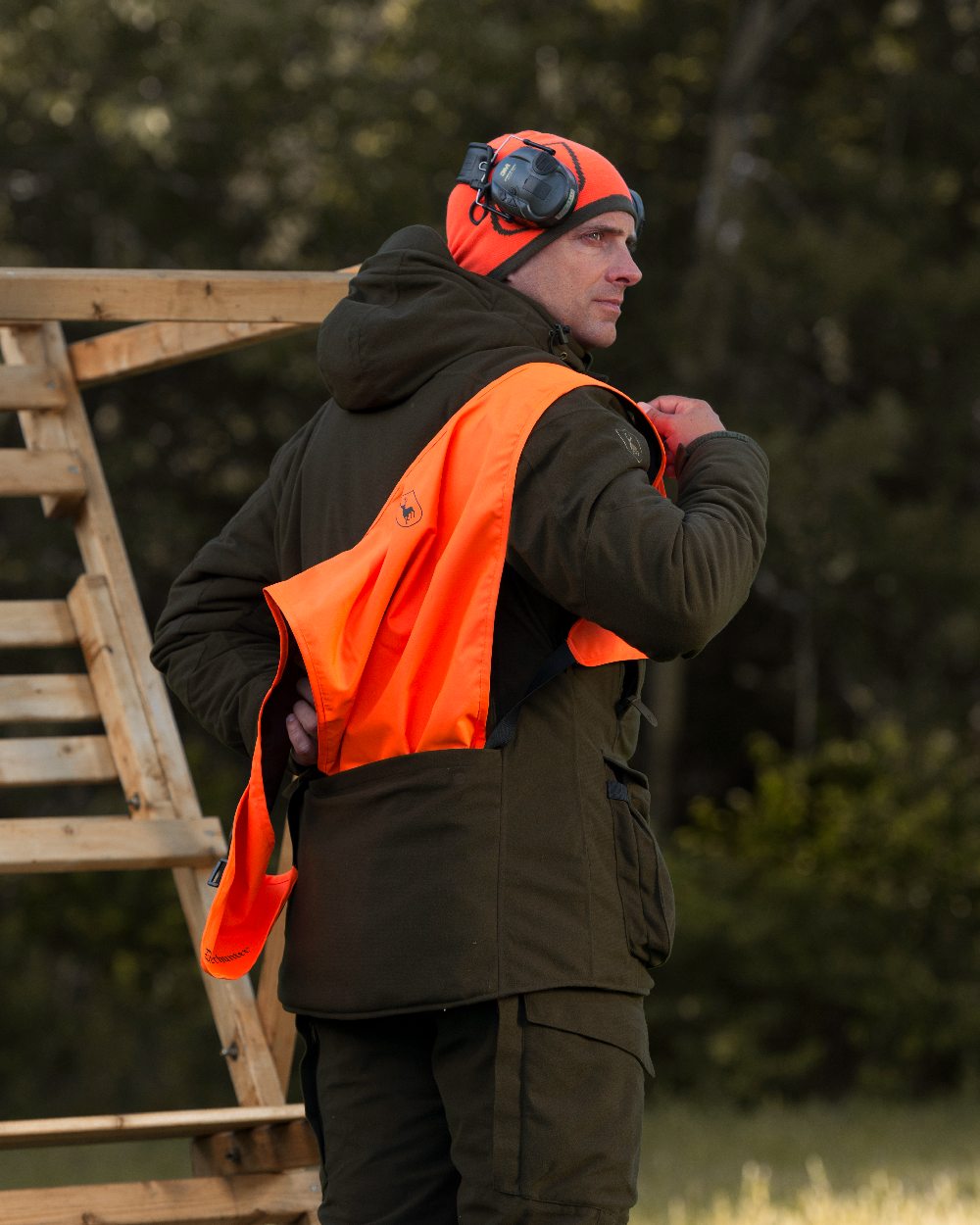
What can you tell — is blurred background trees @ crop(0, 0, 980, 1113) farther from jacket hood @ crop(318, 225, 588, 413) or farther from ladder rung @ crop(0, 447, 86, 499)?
jacket hood @ crop(318, 225, 588, 413)

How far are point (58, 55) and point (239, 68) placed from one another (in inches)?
42.8

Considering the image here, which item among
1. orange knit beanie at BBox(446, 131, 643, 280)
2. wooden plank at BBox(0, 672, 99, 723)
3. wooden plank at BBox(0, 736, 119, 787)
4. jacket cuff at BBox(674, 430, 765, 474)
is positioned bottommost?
wooden plank at BBox(0, 736, 119, 787)

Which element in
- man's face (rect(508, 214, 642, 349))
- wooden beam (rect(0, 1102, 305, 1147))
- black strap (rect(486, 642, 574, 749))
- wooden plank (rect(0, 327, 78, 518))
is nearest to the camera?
black strap (rect(486, 642, 574, 749))

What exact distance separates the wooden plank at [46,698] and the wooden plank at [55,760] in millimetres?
62

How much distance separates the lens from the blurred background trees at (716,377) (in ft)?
33.3

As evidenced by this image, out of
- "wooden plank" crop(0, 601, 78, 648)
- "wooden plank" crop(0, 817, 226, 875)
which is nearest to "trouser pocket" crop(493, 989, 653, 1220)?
"wooden plank" crop(0, 817, 226, 875)

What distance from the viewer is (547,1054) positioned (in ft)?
7.89

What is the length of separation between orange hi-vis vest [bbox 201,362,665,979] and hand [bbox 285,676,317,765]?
0.09 ft

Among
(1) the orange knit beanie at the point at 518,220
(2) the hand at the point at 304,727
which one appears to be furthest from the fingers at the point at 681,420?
(2) the hand at the point at 304,727

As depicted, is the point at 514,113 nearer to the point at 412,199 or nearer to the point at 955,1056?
the point at 412,199

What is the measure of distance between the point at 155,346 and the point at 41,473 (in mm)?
409

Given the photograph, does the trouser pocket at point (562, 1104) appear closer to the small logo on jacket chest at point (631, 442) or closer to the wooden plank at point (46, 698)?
the small logo on jacket chest at point (631, 442)

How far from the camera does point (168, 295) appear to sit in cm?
387

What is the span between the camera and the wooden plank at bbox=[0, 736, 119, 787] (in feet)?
13.9
